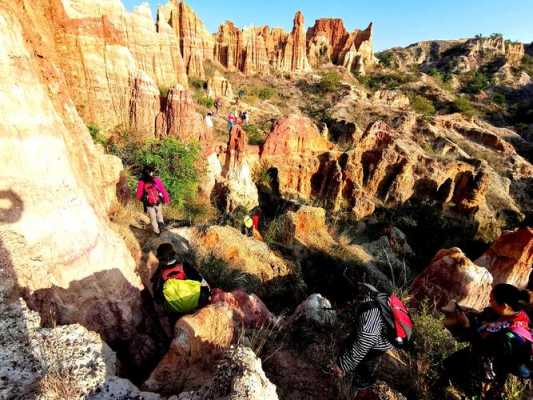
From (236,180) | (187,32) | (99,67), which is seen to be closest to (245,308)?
(236,180)

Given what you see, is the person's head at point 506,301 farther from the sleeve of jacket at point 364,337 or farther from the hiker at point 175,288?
the hiker at point 175,288

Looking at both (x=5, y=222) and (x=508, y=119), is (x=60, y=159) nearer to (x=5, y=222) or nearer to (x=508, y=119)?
(x=5, y=222)

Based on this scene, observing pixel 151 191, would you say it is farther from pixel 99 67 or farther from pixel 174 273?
pixel 99 67

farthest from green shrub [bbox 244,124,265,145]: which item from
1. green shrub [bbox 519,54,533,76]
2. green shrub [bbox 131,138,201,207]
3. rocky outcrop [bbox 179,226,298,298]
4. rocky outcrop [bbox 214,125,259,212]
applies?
green shrub [bbox 519,54,533,76]

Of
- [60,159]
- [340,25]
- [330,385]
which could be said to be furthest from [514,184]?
[340,25]

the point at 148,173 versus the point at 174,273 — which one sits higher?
the point at 148,173

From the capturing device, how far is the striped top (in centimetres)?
277

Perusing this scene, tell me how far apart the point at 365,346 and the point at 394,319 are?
1.29 feet

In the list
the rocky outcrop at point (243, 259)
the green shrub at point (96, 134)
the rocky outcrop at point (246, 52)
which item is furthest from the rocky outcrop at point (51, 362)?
the rocky outcrop at point (246, 52)

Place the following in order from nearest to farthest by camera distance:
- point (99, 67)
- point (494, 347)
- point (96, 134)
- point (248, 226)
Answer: point (494, 347) → point (248, 226) → point (96, 134) → point (99, 67)

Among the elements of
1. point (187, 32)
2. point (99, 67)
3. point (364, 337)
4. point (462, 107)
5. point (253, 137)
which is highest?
point (187, 32)

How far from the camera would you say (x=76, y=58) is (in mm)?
11805

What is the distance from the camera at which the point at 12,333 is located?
76.2 inches

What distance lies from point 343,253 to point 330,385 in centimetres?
672
